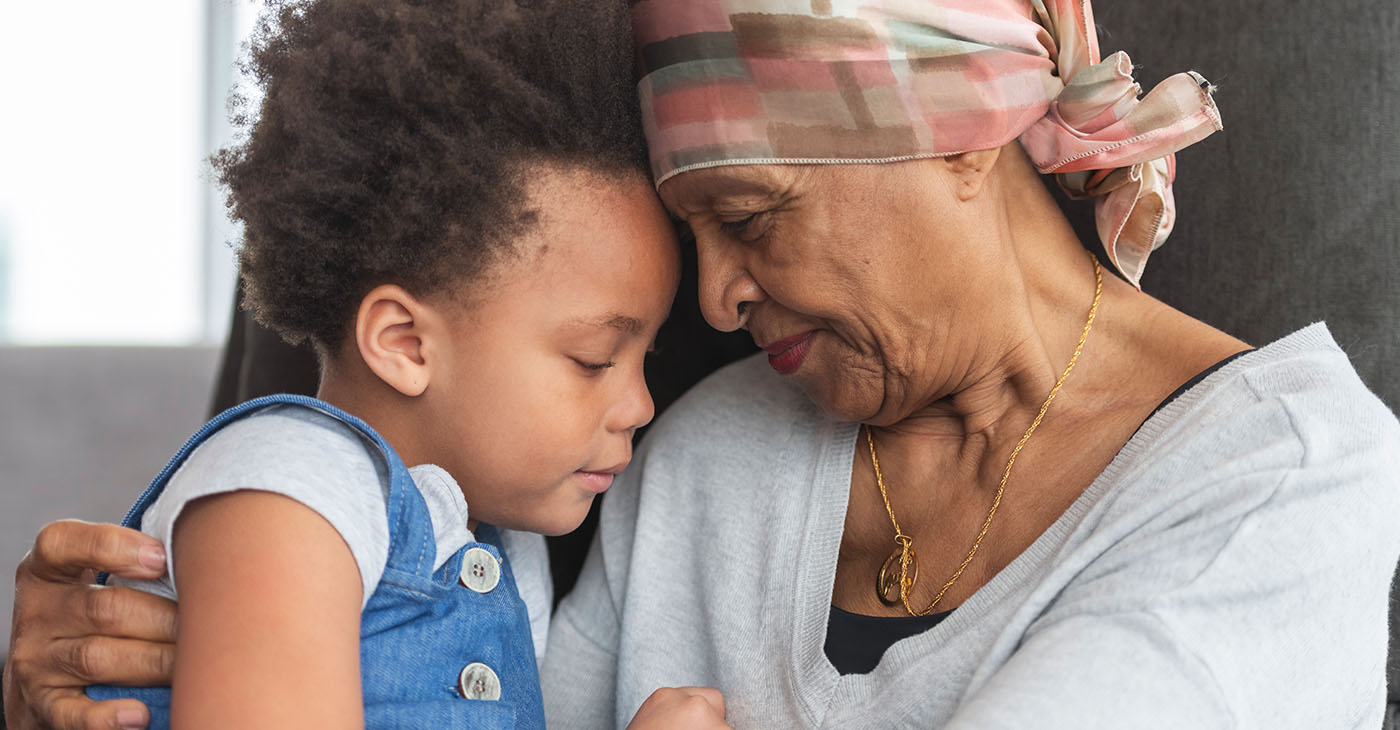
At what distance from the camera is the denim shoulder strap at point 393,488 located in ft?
3.55

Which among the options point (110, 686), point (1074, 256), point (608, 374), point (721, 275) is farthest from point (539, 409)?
point (1074, 256)

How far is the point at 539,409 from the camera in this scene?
4.06 feet

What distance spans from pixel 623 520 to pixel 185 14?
4438 mm

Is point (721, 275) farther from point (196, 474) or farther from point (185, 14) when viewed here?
point (185, 14)

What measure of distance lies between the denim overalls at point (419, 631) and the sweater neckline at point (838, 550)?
1.03ft

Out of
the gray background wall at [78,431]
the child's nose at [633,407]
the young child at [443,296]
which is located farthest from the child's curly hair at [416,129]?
the gray background wall at [78,431]

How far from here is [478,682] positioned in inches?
46.2

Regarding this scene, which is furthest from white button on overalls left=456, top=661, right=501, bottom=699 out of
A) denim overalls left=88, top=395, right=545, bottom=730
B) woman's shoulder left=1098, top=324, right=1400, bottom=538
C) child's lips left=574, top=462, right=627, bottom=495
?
woman's shoulder left=1098, top=324, right=1400, bottom=538

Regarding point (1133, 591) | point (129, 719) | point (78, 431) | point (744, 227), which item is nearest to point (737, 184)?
point (744, 227)

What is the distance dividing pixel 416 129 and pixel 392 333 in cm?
22

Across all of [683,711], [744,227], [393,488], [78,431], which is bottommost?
[78,431]

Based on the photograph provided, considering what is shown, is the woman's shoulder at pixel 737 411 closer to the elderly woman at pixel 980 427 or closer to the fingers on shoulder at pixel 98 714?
the elderly woman at pixel 980 427

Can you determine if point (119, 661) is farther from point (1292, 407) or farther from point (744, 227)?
point (1292, 407)

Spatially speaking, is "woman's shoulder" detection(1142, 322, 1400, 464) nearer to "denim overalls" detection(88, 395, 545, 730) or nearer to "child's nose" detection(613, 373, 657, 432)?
"child's nose" detection(613, 373, 657, 432)
